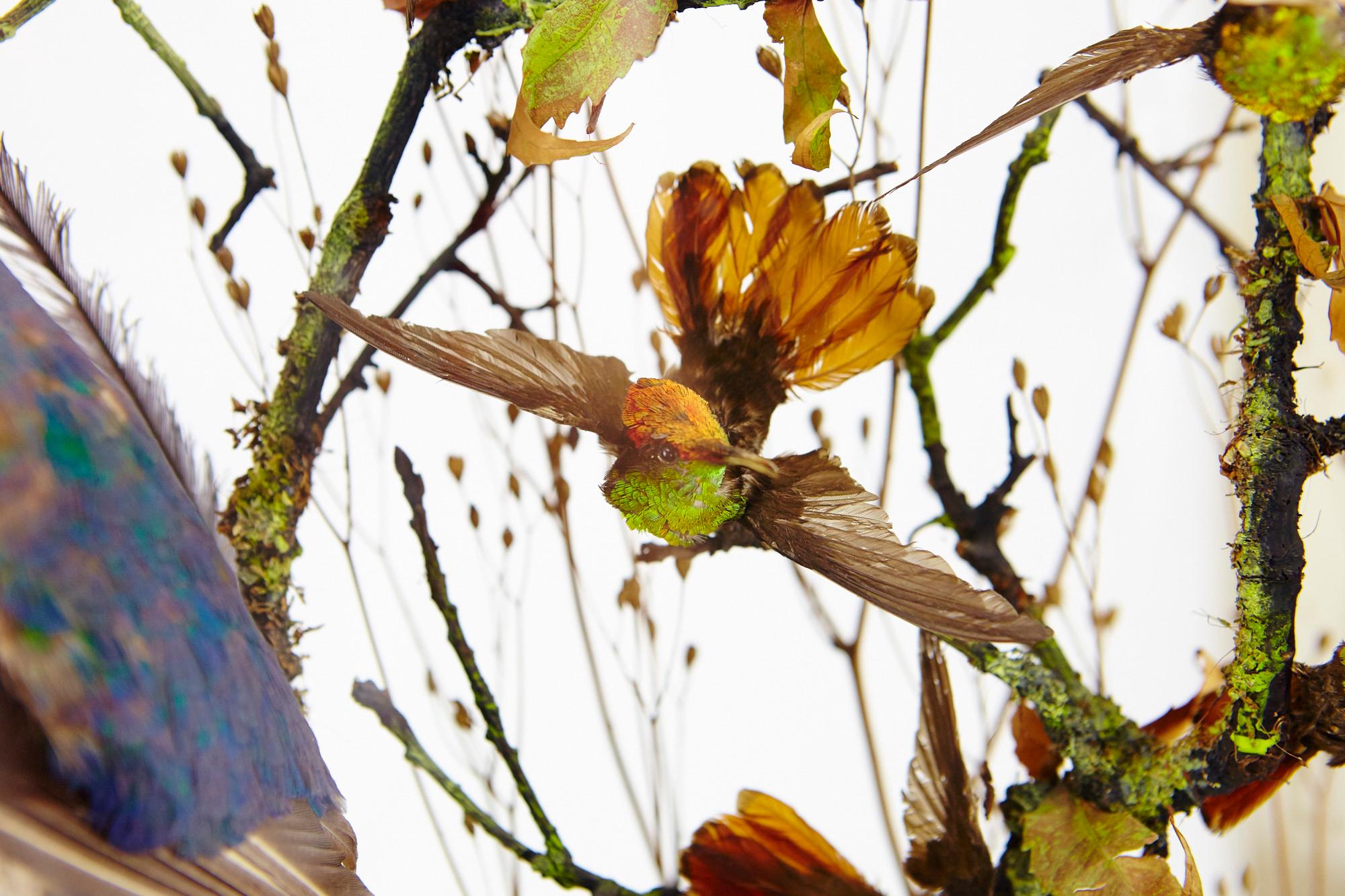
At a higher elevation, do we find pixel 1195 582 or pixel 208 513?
pixel 1195 582

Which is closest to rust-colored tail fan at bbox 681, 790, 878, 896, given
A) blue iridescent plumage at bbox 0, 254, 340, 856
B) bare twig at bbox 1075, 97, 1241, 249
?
blue iridescent plumage at bbox 0, 254, 340, 856

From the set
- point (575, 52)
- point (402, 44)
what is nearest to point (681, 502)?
point (575, 52)

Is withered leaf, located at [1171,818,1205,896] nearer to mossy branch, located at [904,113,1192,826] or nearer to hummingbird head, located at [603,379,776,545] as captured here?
mossy branch, located at [904,113,1192,826]

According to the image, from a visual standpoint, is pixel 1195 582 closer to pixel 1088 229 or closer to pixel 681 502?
pixel 1088 229

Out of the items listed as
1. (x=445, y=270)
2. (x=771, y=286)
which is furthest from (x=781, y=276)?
(x=445, y=270)

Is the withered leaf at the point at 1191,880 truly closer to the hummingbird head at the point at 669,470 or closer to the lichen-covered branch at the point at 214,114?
the hummingbird head at the point at 669,470

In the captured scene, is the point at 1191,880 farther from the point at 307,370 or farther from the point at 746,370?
the point at 307,370
